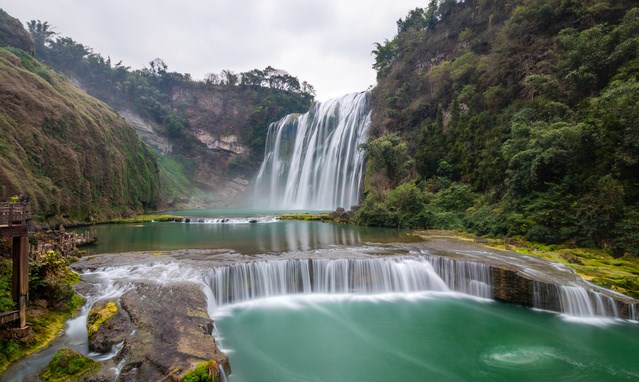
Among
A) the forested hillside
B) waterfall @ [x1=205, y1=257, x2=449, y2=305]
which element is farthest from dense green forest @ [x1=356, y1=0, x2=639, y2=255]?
the forested hillside

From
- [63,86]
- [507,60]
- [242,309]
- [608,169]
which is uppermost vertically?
[63,86]

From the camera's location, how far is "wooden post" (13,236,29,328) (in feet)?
20.0

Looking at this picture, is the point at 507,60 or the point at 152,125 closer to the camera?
the point at 507,60

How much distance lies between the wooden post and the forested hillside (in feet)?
167

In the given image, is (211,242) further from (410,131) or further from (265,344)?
(410,131)

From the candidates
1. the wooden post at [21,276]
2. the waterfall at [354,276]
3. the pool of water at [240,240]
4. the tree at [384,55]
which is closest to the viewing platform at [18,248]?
the wooden post at [21,276]

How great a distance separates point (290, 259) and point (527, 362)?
736 centimetres

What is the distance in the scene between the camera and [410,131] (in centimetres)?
3186

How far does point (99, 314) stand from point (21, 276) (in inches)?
64.6

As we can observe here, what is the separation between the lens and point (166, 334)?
6148mm

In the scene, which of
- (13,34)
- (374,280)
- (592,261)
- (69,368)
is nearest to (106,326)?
(69,368)

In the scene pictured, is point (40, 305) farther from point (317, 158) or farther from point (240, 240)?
point (317, 158)

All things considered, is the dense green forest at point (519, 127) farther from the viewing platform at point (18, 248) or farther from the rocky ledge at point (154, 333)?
the viewing platform at point (18, 248)

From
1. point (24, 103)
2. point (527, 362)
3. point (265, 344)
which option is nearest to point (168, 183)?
point (24, 103)
